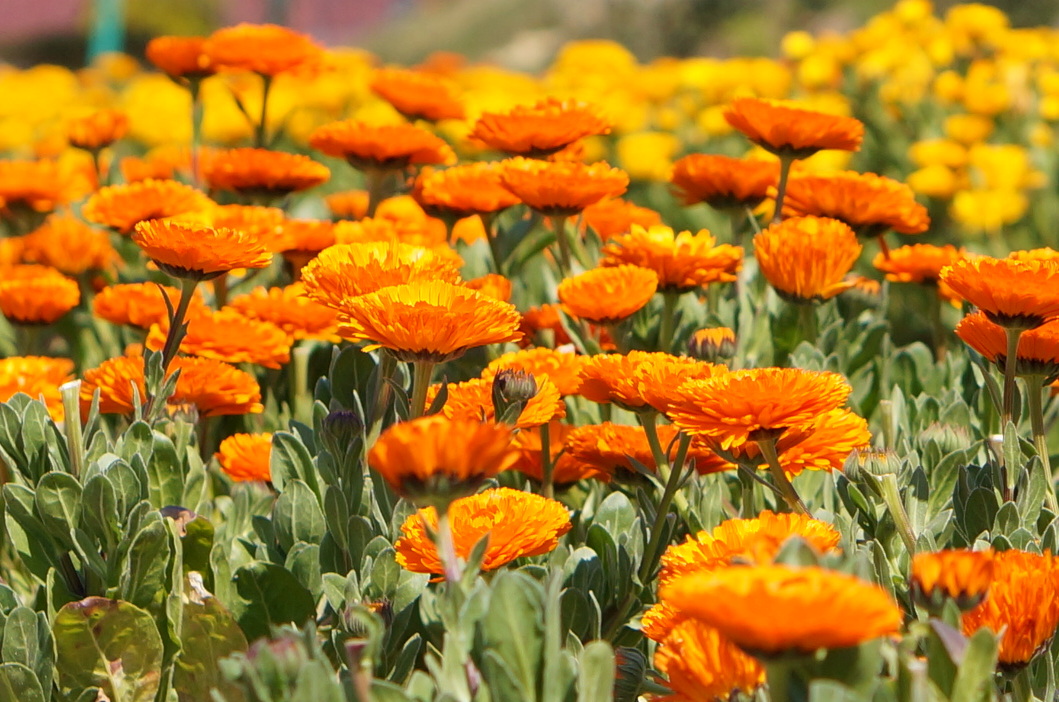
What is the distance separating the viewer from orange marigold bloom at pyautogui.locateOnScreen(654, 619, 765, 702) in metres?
0.96

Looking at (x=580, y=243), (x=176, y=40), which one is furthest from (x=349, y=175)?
(x=580, y=243)

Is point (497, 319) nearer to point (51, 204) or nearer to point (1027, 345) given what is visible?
point (1027, 345)

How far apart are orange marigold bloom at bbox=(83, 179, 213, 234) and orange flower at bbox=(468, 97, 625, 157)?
47cm

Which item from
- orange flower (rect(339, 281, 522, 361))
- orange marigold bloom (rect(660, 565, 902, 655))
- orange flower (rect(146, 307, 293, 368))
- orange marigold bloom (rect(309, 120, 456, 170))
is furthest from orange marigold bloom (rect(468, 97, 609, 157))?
orange marigold bloom (rect(660, 565, 902, 655))

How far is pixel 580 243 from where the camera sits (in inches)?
85.0

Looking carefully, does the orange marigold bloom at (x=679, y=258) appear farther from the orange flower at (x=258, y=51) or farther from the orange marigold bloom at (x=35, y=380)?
the orange flower at (x=258, y=51)

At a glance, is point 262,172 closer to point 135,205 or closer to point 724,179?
point 135,205

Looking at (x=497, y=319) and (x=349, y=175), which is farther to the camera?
(x=349, y=175)

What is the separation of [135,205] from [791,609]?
4.81 ft

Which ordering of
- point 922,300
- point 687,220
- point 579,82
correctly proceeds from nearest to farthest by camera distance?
point 922,300 → point 687,220 → point 579,82

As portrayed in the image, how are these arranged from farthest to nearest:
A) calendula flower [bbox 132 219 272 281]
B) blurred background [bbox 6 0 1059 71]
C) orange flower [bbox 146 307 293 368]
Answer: blurred background [bbox 6 0 1059 71] < orange flower [bbox 146 307 293 368] < calendula flower [bbox 132 219 272 281]

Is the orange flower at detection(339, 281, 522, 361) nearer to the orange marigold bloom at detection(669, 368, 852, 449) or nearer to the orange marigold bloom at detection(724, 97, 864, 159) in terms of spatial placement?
the orange marigold bloom at detection(669, 368, 852, 449)

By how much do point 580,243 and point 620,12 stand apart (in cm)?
670

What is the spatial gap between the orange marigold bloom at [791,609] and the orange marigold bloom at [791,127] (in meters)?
1.17
